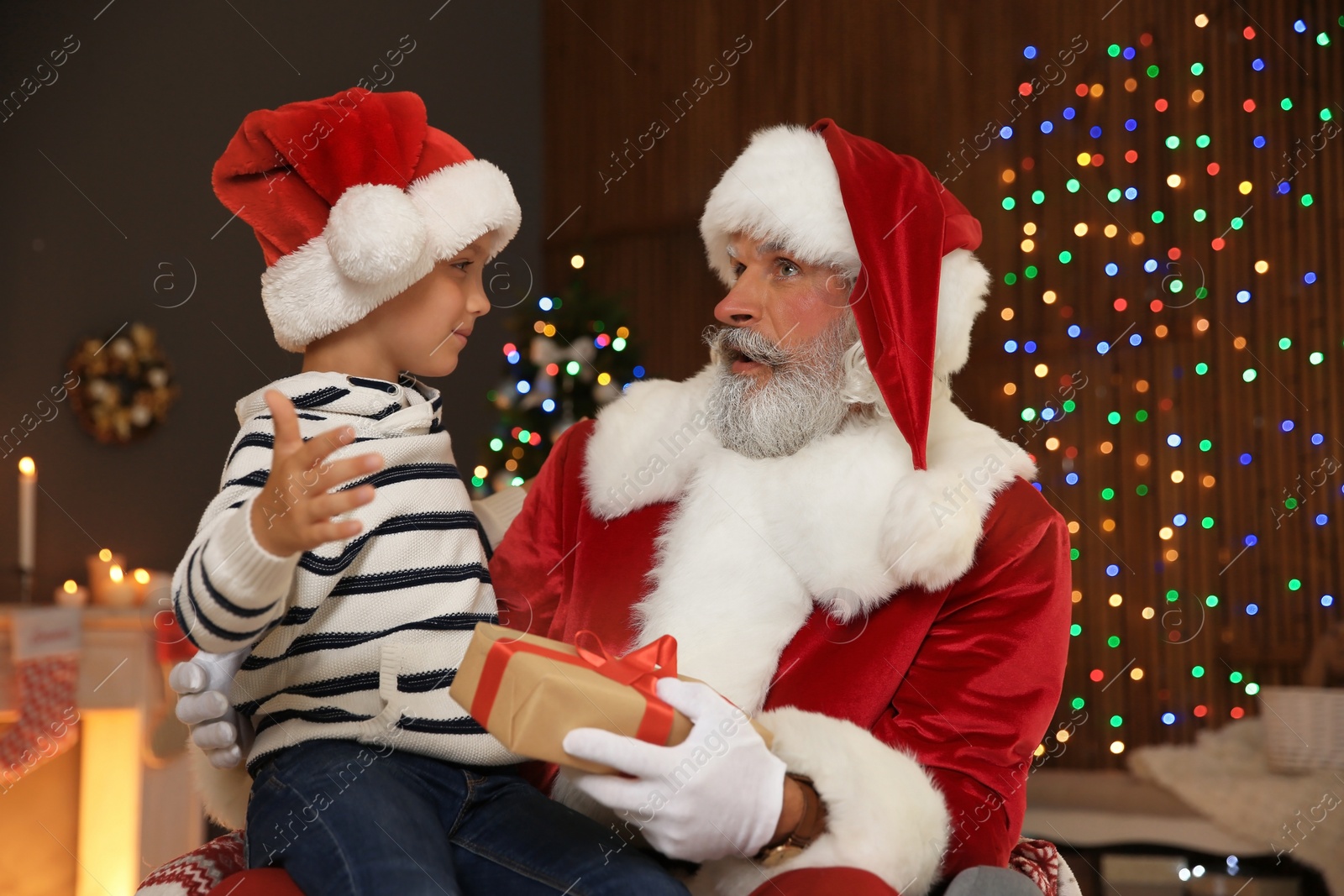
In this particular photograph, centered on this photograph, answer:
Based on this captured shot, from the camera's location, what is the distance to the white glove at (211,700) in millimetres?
1320

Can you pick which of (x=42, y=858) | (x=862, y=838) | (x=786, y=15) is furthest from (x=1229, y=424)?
(x=42, y=858)

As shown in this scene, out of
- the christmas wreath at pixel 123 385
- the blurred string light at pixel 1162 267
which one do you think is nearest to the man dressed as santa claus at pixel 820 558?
the blurred string light at pixel 1162 267

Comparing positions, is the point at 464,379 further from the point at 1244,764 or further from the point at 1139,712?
the point at 1244,764

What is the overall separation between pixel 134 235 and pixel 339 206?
138 inches

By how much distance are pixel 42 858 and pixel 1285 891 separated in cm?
383

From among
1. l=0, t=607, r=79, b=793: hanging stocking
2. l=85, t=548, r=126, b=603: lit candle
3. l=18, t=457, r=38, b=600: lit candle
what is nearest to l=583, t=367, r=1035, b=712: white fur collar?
l=0, t=607, r=79, b=793: hanging stocking

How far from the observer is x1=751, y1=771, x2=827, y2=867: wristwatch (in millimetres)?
1290

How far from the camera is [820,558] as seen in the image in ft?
4.88

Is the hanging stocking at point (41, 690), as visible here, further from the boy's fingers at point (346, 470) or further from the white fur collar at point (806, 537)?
the boy's fingers at point (346, 470)

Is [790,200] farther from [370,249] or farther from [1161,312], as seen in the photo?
[1161,312]

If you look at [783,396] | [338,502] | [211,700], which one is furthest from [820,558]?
[211,700]

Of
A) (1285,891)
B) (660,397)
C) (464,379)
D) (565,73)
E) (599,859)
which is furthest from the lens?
(565,73)

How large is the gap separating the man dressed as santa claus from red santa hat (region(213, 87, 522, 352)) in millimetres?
460

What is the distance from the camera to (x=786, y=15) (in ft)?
18.3
